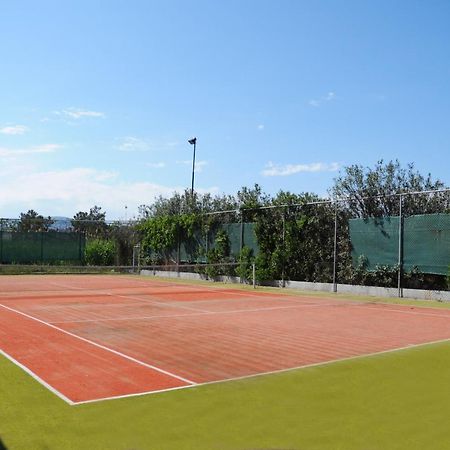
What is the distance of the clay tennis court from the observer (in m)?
5.81

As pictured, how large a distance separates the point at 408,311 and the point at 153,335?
666 centimetres

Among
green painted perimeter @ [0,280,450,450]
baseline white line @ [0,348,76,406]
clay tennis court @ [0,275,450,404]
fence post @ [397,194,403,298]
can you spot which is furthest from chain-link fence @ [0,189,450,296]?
baseline white line @ [0,348,76,406]

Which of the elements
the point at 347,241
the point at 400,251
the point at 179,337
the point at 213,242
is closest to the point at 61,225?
the point at 213,242

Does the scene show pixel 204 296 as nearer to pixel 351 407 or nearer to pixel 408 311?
pixel 408 311

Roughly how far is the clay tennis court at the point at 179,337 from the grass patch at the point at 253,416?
0.35 metres

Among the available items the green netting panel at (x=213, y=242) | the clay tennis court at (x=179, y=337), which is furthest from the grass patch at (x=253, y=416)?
the green netting panel at (x=213, y=242)

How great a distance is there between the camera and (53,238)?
97.1ft

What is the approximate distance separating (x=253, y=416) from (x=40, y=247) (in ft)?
87.5

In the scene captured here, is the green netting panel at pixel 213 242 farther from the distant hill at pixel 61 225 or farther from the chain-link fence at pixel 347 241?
the distant hill at pixel 61 225

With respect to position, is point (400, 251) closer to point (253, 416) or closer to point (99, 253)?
point (253, 416)

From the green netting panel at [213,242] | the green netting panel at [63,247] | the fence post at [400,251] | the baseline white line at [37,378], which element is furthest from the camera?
the green netting panel at [63,247]

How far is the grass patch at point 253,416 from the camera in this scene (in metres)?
3.86

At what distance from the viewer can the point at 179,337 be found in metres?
8.30

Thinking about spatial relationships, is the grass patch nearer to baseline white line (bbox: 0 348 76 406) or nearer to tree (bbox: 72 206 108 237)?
baseline white line (bbox: 0 348 76 406)
